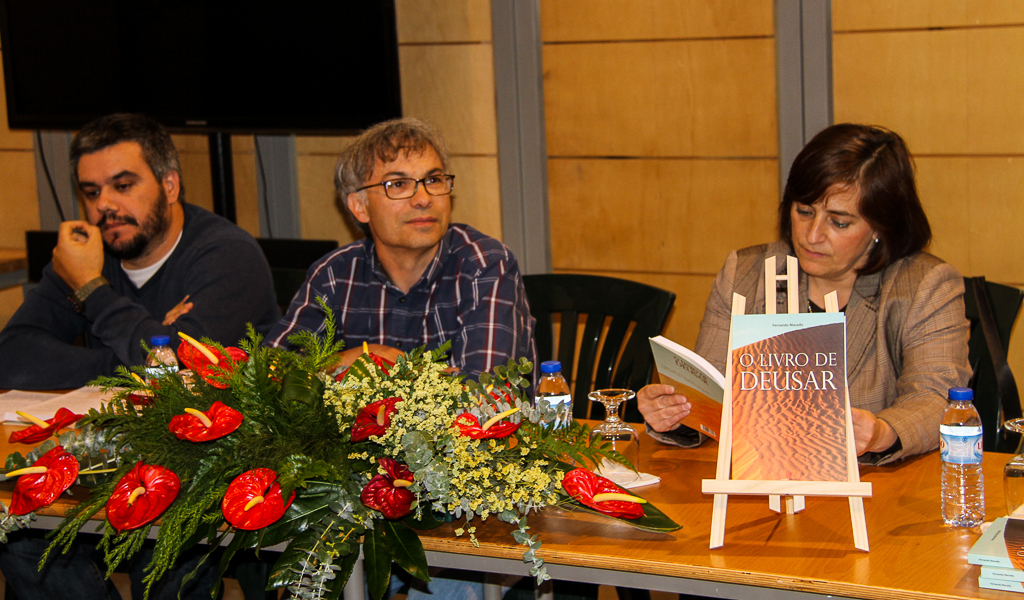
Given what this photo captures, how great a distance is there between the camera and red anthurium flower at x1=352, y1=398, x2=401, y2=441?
4.96 feet

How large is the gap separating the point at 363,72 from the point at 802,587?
271 centimetres

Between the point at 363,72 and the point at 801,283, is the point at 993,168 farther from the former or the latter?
the point at 363,72

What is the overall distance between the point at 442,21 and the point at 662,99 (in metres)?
0.96

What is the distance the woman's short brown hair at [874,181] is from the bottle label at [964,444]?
0.66 metres

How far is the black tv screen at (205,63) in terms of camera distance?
356cm

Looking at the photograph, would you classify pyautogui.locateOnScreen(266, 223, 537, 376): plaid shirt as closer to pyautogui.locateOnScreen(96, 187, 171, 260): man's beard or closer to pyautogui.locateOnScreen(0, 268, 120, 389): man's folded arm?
pyautogui.locateOnScreen(0, 268, 120, 389): man's folded arm

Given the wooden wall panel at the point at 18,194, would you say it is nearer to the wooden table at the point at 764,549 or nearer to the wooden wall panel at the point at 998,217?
the wooden table at the point at 764,549

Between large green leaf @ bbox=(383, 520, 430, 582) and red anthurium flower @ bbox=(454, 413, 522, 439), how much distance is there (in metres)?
0.20

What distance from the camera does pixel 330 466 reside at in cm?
153

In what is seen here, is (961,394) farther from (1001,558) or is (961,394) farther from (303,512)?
(303,512)

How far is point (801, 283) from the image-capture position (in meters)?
2.26

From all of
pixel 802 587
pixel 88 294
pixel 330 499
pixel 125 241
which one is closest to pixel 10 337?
pixel 88 294

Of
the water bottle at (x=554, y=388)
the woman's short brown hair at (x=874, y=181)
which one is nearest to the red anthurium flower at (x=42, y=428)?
the water bottle at (x=554, y=388)

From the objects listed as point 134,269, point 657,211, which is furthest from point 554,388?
point 657,211
